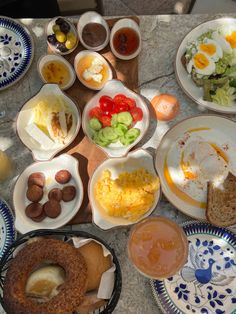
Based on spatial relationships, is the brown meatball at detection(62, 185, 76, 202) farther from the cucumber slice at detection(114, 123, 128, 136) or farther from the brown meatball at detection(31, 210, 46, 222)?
the cucumber slice at detection(114, 123, 128, 136)

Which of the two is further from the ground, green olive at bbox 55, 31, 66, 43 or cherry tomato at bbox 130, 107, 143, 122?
green olive at bbox 55, 31, 66, 43

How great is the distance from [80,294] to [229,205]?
0.63 metres

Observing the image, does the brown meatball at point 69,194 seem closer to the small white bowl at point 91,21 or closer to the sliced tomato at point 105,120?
the sliced tomato at point 105,120

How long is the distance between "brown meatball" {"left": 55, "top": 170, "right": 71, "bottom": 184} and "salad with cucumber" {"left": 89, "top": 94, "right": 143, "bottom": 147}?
153 mm

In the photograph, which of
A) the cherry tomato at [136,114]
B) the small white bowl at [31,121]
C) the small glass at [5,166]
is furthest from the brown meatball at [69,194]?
the cherry tomato at [136,114]

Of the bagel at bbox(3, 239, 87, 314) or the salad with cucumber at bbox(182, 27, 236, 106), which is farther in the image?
the salad with cucumber at bbox(182, 27, 236, 106)

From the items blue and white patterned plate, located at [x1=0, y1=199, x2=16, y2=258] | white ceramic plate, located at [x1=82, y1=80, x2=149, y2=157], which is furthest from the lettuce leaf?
blue and white patterned plate, located at [x1=0, y1=199, x2=16, y2=258]

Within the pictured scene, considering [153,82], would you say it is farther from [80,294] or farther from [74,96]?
[80,294]

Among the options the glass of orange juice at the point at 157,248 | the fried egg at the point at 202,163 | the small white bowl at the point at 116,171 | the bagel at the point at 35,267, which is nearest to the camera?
the bagel at the point at 35,267

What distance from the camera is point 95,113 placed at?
1454mm

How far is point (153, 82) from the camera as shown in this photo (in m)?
1.54

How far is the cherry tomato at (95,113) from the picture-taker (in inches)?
57.2

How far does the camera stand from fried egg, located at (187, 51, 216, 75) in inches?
56.5

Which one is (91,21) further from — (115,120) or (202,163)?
(202,163)
